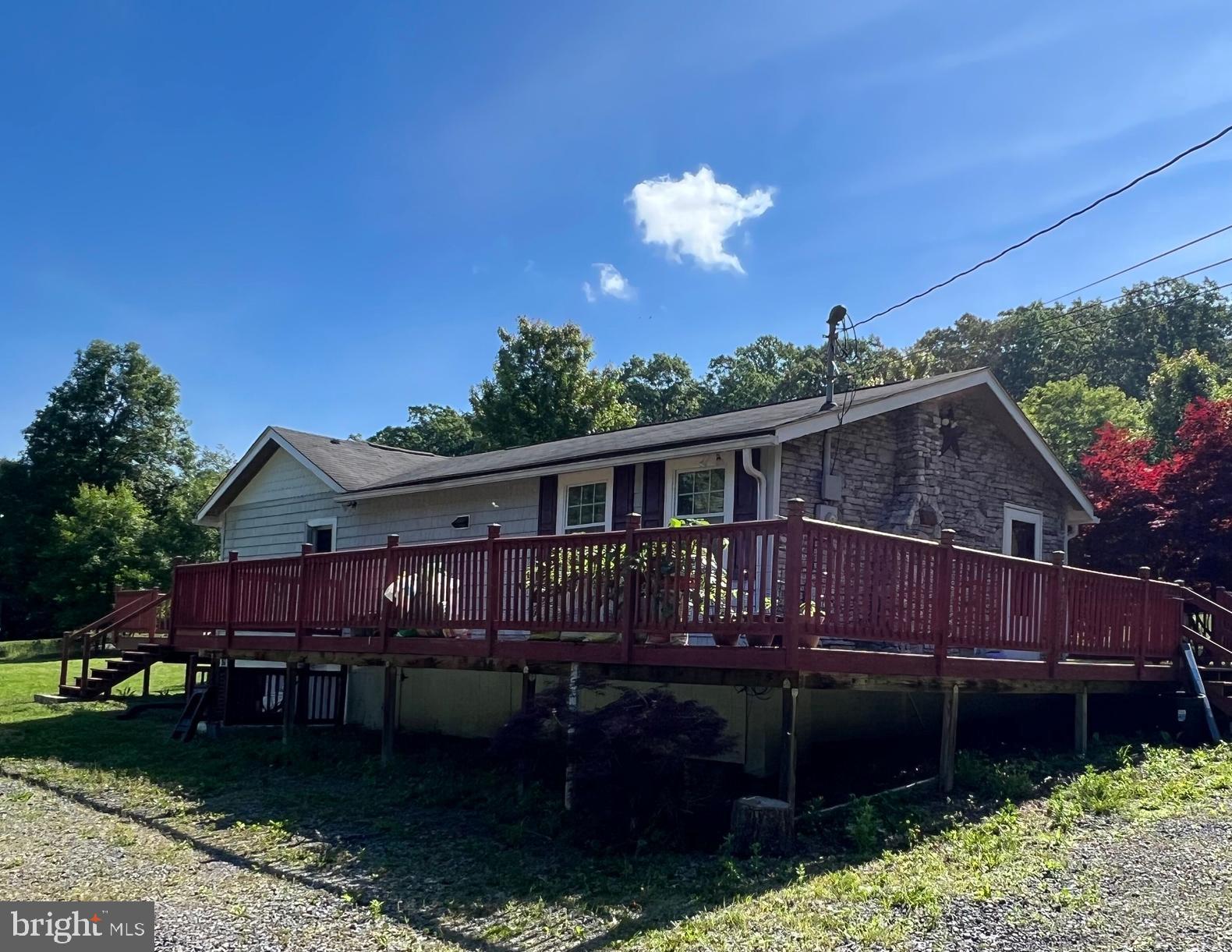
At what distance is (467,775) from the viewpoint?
36.5 feet

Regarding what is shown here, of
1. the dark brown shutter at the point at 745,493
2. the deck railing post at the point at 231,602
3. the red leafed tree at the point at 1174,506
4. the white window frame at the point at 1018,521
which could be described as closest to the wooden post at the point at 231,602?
the deck railing post at the point at 231,602

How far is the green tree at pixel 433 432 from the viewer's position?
49.9m

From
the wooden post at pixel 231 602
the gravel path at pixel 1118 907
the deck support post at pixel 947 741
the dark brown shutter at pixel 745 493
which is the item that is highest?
the dark brown shutter at pixel 745 493

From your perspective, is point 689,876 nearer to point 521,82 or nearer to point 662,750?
point 662,750

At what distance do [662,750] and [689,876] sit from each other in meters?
1.02

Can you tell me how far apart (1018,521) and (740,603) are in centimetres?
874

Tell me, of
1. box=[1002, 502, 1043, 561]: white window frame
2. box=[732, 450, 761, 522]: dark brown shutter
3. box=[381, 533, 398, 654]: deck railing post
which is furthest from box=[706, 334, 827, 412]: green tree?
box=[381, 533, 398, 654]: deck railing post

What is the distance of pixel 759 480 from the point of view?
1141 centimetres

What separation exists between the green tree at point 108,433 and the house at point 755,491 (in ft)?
109

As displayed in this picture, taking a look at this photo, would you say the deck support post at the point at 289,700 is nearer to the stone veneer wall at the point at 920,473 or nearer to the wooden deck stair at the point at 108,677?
the wooden deck stair at the point at 108,677

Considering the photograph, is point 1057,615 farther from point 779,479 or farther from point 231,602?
point 231,602

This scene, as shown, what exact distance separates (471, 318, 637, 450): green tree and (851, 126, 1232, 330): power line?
69.0 feet

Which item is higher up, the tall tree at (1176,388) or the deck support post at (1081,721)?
the tall tree at (1176,388)

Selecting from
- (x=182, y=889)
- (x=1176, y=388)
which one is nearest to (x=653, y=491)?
Result: (x=182, y=889)
